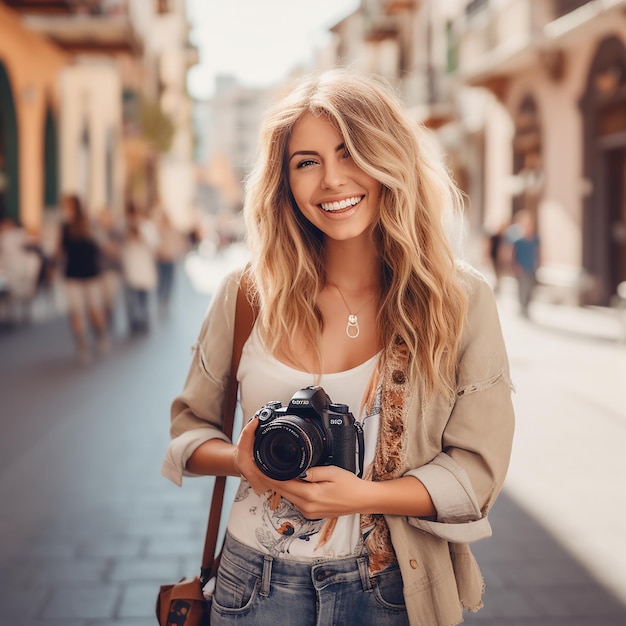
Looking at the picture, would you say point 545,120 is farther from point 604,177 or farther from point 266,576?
point 266,576

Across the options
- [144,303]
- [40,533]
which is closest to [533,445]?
[40,533]

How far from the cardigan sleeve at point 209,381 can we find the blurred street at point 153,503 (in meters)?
1.86

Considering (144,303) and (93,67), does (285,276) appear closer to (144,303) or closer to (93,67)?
(144,303)

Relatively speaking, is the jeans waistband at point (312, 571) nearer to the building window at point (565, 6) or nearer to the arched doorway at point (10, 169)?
the building window at point (565, 6)

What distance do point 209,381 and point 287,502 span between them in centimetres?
33

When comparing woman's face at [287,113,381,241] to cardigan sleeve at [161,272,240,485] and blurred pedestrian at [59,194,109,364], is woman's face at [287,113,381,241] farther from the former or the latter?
blurred pedestrian at [59,194,109,364]

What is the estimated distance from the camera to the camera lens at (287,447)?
5.28 ft

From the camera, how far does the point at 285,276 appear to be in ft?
6.66

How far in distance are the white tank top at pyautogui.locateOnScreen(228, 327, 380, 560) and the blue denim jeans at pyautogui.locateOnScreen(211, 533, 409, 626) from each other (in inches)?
1.1

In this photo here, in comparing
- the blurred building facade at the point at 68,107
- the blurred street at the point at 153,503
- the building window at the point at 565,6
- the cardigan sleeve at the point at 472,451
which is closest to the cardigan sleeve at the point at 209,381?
the cardigan sleeve at the point at 472,451

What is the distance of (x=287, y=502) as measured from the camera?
1.87 m

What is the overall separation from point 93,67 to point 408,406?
22710 millimetres

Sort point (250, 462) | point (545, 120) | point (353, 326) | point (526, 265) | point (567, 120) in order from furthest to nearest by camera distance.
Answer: point (545, 120) → point (567, 120) → point (526, 265) → point (353, 326) → point (250, 462)

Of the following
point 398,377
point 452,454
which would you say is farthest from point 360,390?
point 452,454
